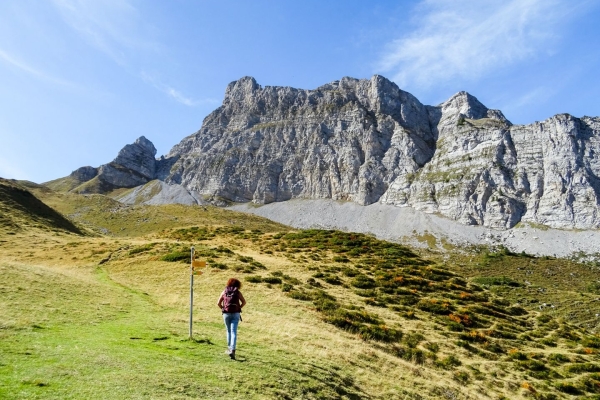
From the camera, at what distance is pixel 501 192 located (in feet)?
625

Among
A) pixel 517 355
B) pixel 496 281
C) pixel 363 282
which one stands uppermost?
pixel 363 282

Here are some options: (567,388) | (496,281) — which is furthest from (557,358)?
(496,281)

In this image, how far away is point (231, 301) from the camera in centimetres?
1518

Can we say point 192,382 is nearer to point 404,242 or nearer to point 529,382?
point 529,382

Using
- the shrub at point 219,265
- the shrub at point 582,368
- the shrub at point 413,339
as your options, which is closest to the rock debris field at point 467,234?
the shrub at point 219,265

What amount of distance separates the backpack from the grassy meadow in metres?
2.09

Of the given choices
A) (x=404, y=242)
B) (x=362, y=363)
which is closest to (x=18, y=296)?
(x=362, y=363)

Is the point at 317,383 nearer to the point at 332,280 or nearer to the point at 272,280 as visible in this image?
the point at 272,280

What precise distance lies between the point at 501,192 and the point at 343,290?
18302cm

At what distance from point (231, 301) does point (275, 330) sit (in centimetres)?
781

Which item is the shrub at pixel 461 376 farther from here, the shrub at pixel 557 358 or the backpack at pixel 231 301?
the backpack at pixel 231 301

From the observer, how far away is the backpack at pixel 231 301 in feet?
49.5

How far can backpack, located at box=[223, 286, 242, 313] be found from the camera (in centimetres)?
1509

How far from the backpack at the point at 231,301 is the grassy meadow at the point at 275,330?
2.09 metres
